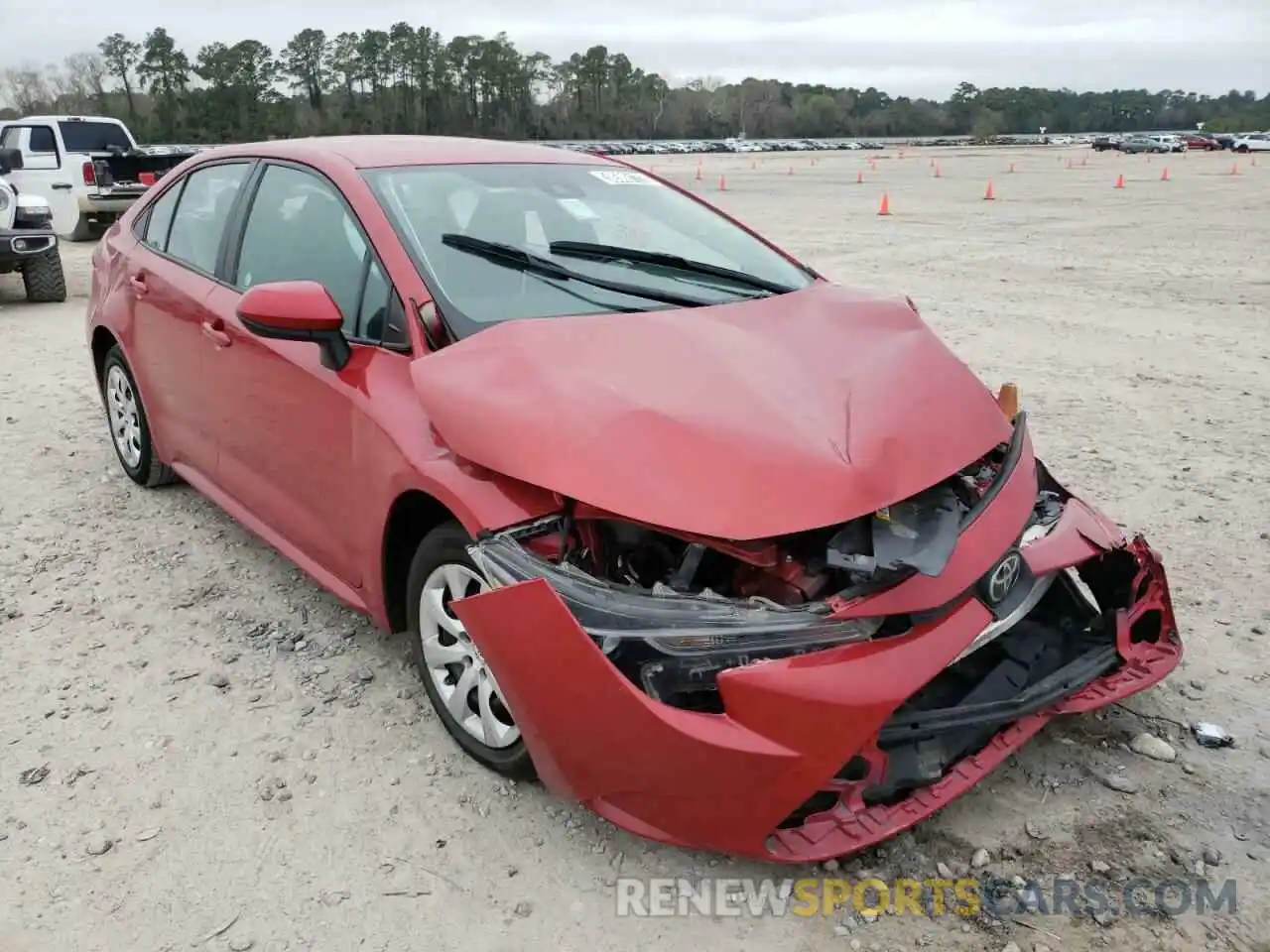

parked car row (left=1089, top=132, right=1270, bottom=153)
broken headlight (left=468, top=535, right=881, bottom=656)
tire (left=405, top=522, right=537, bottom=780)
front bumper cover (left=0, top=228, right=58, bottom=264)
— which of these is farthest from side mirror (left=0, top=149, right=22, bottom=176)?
parked car row (left=1089, top=132, right=1270, bottom=153)

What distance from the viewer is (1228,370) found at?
680 centimetres

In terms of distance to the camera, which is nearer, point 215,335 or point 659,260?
point 659,260

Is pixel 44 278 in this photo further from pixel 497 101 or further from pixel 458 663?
pixel 497 101

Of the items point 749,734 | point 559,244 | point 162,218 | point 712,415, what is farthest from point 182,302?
point 749,734

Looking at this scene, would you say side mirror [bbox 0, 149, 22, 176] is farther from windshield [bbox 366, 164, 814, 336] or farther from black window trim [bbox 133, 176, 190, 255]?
windshield [bbox 366, 164, 814, 336]

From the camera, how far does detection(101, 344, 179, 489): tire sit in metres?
4.53

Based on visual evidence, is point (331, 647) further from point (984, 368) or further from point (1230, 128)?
point (1230, 128)

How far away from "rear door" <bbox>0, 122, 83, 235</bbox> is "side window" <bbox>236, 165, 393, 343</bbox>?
1266 cm

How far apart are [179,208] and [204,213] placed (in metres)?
0.35

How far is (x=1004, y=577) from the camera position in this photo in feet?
7.94

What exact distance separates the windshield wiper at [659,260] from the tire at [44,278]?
9.02 meters

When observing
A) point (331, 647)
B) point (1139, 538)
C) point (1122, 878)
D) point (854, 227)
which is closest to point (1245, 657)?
point (1139, 538)

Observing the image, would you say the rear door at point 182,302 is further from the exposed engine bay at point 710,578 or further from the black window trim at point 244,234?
the exposed engine bay at point 710,578

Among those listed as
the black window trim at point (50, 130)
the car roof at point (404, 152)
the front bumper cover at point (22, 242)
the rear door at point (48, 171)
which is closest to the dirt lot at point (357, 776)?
the car roof at point (404, 152)
